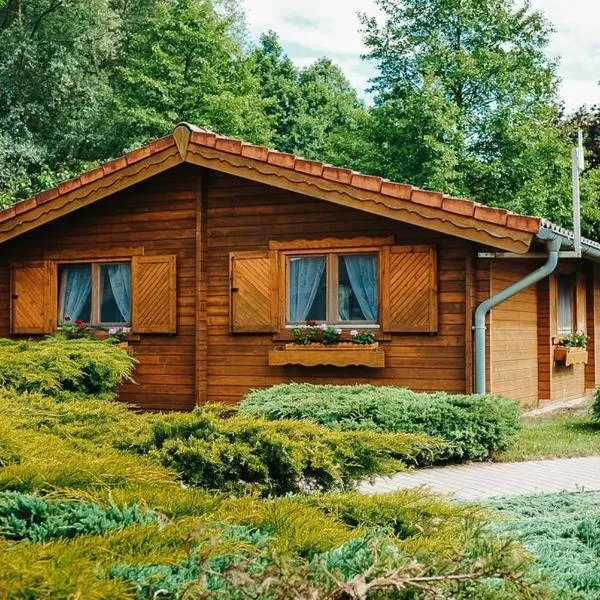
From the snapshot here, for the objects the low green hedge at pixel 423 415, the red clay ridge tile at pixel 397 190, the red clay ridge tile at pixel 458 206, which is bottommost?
the low green hedge at pixel 423 415

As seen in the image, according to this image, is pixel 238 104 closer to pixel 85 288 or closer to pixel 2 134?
pixel 2 134

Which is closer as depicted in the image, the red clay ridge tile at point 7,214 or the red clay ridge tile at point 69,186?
A: the red clay ridge tile at point 69,186

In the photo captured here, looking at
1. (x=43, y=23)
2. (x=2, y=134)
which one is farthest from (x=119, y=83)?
(x=2, y=134)

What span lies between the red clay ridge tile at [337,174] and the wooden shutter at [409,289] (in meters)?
1.11

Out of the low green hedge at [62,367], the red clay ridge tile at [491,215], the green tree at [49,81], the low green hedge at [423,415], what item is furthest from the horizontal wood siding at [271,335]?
the green tree at [49,81]

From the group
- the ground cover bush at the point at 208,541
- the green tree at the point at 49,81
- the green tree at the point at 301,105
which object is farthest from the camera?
the green tree at the point at 301,105

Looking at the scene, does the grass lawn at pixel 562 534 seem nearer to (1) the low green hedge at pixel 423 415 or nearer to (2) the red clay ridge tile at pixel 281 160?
(1) the low green hedge at pixel 423 415

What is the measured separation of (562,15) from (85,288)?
26.5 metres

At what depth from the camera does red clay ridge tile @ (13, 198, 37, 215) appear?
13212 millimetres

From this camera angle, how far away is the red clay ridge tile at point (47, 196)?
42.7 ft

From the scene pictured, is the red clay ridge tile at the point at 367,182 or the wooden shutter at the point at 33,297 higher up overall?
the red clay ridge tile at the point at 367,182

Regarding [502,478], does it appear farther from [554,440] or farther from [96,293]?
[96,293]

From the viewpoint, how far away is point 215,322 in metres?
12.8

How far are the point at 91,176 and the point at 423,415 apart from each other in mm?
6368
